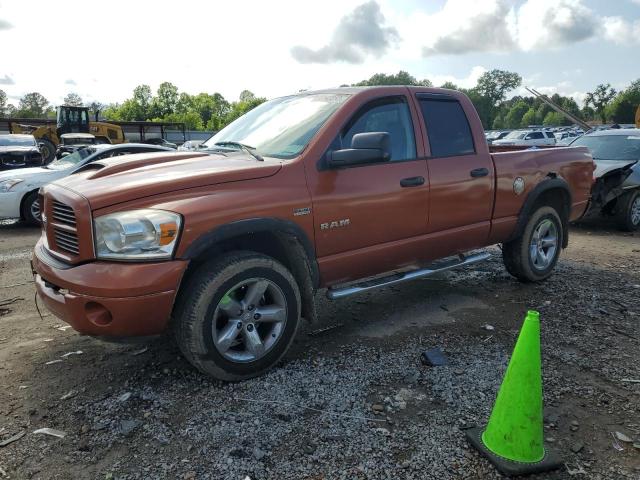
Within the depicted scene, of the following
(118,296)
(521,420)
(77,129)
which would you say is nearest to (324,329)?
(118,296)

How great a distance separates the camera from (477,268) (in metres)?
6.28

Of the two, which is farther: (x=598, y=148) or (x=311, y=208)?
(x=598, y=148)

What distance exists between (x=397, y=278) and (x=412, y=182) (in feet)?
2.59

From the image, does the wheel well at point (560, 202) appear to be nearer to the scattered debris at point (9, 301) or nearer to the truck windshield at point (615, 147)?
the truck windshield at point (615, 147)

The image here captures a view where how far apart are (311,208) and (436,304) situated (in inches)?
81.4

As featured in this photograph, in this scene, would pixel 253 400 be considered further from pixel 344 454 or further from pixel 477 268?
pixel 477 268

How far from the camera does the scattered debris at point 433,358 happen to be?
3.63 metres

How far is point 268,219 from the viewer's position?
3270 millimetres

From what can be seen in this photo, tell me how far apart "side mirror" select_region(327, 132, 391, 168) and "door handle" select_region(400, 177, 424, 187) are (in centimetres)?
50

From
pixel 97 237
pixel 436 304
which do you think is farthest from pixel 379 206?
pixel 97 237

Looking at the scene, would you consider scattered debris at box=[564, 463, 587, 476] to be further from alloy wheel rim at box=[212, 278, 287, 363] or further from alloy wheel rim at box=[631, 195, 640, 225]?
alloy wheel rim at box=[631, 195, 640, 225]

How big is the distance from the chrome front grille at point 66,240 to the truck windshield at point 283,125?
57.0 inches

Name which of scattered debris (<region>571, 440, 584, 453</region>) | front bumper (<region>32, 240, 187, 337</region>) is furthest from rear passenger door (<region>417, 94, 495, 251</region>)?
front bumper (<region>32, 240, 187, 337</region>)

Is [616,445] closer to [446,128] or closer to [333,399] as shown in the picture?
[333,399]
